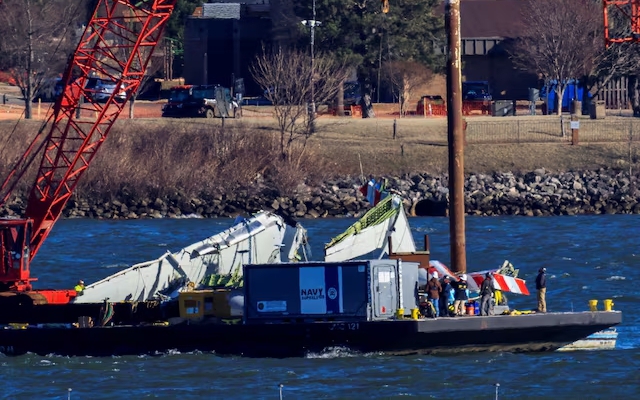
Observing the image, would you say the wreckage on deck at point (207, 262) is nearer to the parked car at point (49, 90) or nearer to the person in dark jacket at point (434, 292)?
the person in dark jacket at point (434, 292)

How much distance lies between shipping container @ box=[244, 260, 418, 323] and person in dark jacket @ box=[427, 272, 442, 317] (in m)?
0.42

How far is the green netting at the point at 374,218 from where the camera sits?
34406 millimetres

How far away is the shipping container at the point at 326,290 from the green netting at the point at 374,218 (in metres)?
4.95

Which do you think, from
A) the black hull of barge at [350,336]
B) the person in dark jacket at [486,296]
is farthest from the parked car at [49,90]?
the person in dark jacket at [486,296]

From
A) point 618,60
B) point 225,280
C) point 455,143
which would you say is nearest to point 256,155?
point 618,60

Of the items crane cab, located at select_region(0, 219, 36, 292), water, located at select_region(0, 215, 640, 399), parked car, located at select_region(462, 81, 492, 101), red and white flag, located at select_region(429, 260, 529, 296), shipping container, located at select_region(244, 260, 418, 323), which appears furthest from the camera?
parked car, located at select_region(462, 81, 492, 101)

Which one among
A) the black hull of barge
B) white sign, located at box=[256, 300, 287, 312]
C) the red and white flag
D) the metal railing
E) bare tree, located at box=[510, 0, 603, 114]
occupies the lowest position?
the black hull of barge

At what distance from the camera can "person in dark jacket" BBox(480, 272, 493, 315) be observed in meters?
29.0

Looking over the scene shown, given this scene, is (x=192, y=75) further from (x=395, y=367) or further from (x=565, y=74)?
(x=395, y=367)

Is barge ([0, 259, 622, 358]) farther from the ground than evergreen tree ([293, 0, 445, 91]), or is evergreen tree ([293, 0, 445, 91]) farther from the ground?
evergreen tree ([293, 0, 445, 91])

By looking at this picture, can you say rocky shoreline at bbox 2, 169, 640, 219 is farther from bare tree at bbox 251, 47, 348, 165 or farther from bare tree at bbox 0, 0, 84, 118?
bare tree at bbox 0, 0, 84, 118

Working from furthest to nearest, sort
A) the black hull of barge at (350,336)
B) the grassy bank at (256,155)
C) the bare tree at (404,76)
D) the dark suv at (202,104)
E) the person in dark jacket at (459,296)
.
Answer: the bare tree at (404,76) → the dark suv at (202,104) → the grassy bank at (256,155) → the person in dark jacket at (459,296) → the black hull of barge at (350,336)

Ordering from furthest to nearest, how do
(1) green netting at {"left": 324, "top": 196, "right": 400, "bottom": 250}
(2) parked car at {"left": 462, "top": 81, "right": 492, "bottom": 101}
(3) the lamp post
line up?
(2) parked car at {"left": 462, "top": 81, "right": 492, "bottom": 101}, (3) the lamp post, (1) green netting at {"left": 324, "top": 196, "right": 400, "bottom": 250}

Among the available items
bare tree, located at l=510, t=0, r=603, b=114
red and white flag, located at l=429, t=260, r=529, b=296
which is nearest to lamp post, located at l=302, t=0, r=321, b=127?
bare tree, located at l=510, t=0, r=603, b=114
